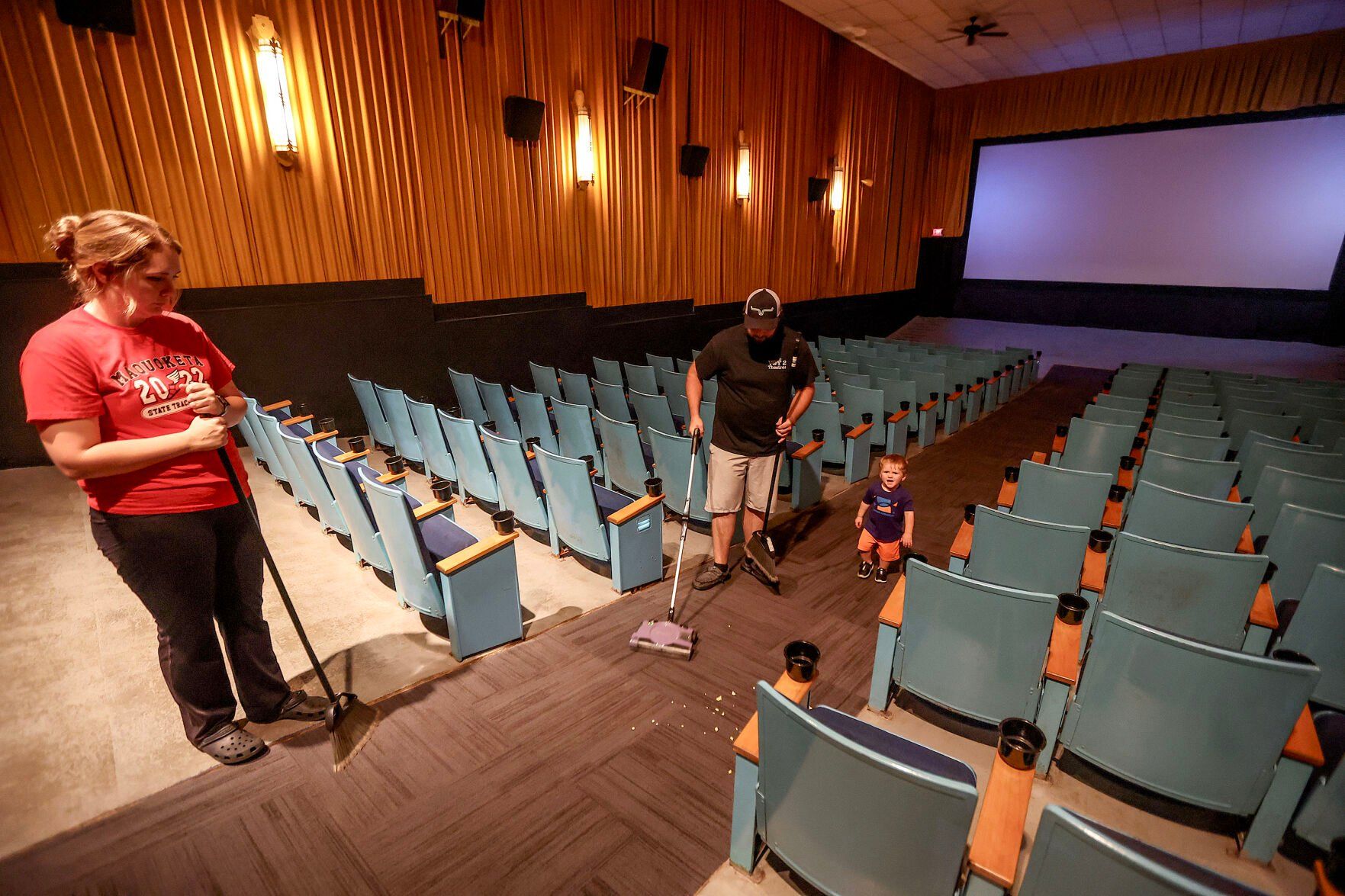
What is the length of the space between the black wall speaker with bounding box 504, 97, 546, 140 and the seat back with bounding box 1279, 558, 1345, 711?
656cm

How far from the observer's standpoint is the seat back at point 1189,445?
3.46 meters

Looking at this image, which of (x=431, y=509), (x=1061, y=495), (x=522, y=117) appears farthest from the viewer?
(x=522, y=117)

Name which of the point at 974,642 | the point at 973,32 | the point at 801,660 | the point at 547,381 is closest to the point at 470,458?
the point at 547,381

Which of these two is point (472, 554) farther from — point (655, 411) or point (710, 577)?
point (655, 411)

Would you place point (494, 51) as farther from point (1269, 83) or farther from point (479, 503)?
point (1269, 83)

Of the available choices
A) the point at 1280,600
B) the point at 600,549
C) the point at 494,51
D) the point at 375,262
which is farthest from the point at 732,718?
the point at 494,51

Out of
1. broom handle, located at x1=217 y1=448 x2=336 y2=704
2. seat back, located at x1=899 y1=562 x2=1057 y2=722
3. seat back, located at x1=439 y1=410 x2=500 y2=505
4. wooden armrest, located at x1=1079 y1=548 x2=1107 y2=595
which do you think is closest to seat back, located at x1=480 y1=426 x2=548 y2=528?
seat back, located at x1=439 y1=410 x2=500 y2=505

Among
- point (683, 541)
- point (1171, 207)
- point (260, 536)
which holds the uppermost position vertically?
point (1171, 207)

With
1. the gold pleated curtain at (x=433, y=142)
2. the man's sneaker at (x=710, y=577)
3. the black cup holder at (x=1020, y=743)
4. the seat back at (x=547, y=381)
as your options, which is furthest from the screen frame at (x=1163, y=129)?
the black cup holder at (x=1020, y=743)

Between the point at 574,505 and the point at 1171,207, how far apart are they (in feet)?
41.3

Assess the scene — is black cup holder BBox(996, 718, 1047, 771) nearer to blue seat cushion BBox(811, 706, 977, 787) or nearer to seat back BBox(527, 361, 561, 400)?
blue seat cushion BBox(811, 706, 977, 787)

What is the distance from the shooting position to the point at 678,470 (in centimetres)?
350

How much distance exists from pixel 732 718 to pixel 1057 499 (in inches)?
76.9

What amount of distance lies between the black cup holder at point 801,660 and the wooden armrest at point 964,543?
1.07 m
